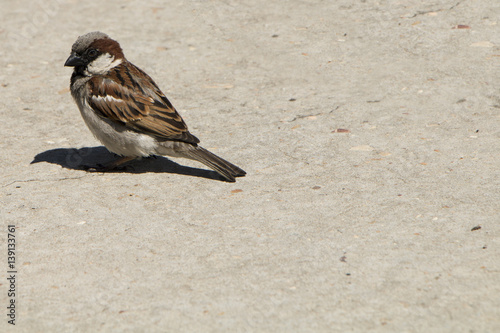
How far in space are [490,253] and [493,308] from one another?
0.58m

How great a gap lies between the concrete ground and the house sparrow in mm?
211

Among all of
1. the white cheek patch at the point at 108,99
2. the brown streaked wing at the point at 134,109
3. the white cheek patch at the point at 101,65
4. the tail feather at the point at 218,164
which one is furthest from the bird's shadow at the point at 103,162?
the white cheek patch at the point at 101,65

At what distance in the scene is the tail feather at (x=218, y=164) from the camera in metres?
4.98

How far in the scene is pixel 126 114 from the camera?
5.13 meters

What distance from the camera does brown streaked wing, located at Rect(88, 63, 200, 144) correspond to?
5.13 metres

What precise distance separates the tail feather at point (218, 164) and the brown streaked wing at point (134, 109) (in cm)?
10

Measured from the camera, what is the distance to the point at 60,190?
16.1 feet

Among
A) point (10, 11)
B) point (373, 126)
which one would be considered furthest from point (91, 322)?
point (10, 11)

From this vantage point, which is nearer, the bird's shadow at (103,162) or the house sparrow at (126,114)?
the house sparrow at (126,114)

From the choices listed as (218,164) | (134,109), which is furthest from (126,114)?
(218,164)

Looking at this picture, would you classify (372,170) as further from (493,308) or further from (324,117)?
(493,308)

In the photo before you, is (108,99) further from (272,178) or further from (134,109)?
(272,178)

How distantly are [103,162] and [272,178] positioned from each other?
59.5 inches

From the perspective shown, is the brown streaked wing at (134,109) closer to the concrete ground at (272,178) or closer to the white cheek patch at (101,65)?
the white cheek patch at (101,65)
